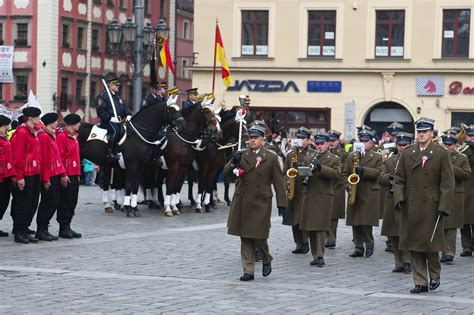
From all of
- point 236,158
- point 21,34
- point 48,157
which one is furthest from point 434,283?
point 21,34

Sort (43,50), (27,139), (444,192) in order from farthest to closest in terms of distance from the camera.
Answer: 1. (43,50)
2. (27,139)
3. (444,192)

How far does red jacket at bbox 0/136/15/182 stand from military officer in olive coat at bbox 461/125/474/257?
22.7 feet

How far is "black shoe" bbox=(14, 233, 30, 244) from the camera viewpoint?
1775 cm

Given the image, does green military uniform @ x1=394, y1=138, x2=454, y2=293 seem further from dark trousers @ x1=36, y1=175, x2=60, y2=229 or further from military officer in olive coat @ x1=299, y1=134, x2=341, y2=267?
dark trousers @ x1=36, y1=175, x2=60, y2=229

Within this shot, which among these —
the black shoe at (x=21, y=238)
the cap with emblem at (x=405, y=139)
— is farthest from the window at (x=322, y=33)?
the cap with emblem at (x=405, y=139)

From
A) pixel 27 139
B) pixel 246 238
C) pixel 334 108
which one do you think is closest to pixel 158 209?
pixel 27 139

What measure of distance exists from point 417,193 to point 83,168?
2571cm

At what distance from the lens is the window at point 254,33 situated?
53.4 meters

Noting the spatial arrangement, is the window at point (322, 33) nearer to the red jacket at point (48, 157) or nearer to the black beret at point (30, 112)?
the red jacket at point (48, 157)

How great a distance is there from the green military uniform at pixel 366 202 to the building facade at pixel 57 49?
145 ft

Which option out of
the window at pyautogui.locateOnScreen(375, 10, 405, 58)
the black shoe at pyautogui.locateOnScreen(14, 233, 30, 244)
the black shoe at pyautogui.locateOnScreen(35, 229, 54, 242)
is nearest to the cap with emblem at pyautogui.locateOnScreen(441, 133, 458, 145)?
the black shoe at pyautogui.locateOnScreen(35, 229, 54, 242)

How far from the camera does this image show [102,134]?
2391cm

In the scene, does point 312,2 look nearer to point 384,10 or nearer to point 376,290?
point 384,10

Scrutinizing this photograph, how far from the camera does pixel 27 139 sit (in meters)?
17.8
